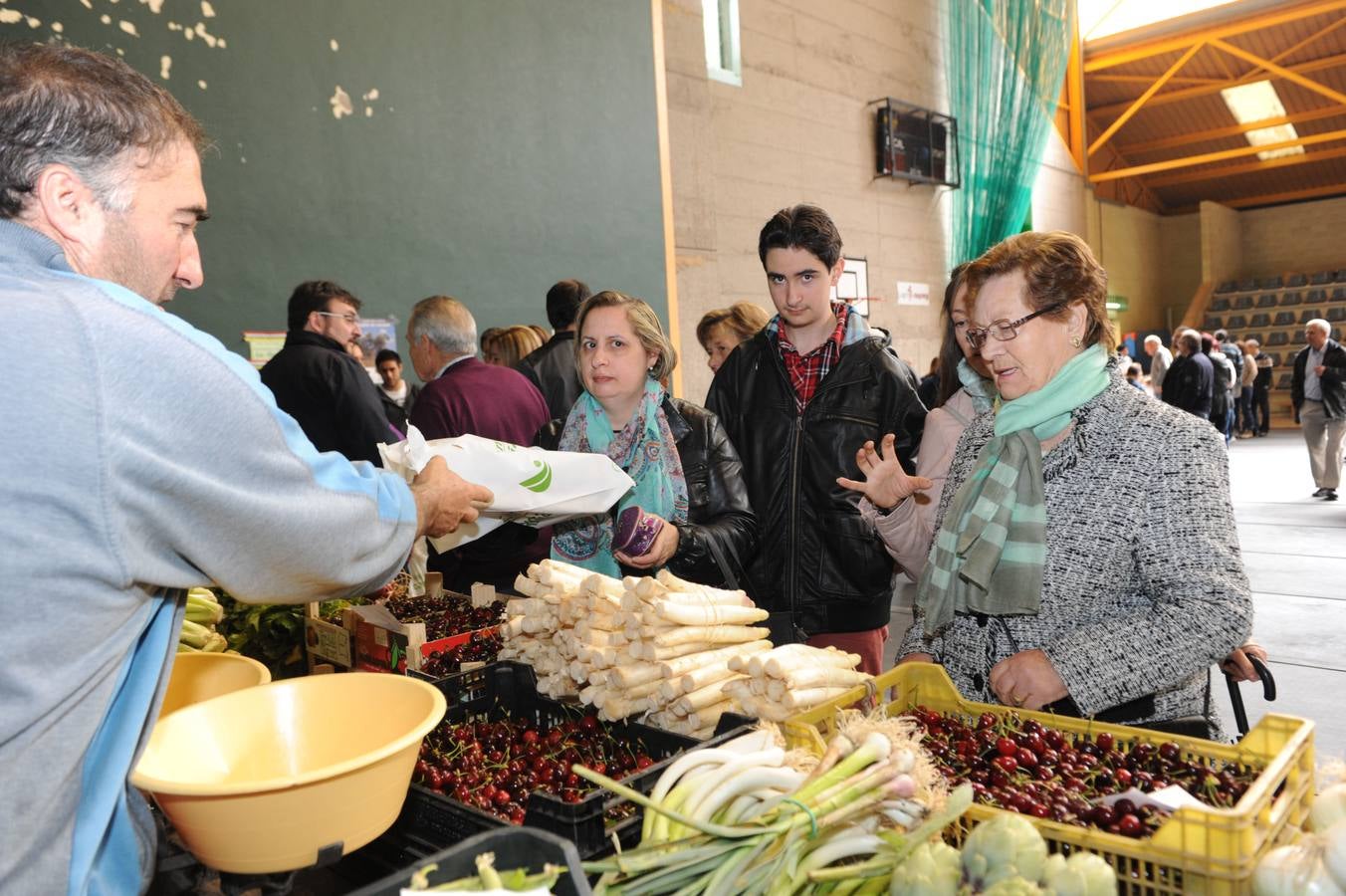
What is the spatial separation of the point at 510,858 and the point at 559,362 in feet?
12.0

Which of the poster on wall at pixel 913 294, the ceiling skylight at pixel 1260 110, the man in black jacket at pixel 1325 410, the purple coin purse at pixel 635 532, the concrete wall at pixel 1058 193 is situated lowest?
the man in black jacket at pixel 1325 410

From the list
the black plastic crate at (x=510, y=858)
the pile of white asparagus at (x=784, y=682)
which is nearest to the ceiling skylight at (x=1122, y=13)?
the pile of white asparagus at (x=784, y=682)

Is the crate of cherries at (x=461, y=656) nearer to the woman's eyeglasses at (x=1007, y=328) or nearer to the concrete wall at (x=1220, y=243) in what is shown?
the woman's eyeglasses at (x=1007, y=328)

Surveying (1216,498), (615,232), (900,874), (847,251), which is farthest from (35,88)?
(847,251)

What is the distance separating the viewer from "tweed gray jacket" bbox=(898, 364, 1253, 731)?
5.35 feet

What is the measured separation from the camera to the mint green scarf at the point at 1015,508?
176 centimetres

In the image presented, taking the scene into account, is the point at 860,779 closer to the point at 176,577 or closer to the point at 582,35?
the point at 176,577

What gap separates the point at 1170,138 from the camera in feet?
69.5

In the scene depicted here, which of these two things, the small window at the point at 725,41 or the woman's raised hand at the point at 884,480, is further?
the small window at the point at 725,41

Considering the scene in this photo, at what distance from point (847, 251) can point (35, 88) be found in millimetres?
10634

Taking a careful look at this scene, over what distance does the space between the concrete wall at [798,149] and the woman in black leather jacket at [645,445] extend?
6.06 m

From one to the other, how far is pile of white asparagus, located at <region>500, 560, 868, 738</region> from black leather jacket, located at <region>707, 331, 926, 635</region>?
101cm

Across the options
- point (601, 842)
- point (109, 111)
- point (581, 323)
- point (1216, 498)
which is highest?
point (109, 111)

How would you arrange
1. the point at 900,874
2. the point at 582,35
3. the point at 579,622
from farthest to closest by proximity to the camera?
the point at 582,35
the point at 579,622
the point at 900,874
